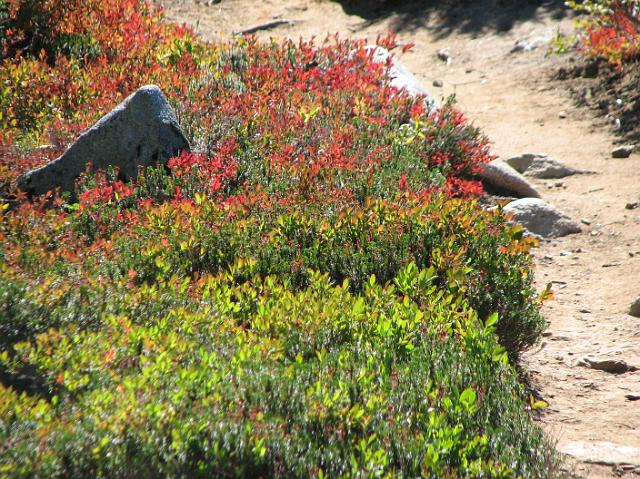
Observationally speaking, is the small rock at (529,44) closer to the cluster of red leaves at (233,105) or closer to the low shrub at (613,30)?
the low shrub at (613,30)

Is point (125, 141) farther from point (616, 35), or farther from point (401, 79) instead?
point (616, 35)

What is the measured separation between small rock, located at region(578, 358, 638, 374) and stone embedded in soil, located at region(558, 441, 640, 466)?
1012 millimetres

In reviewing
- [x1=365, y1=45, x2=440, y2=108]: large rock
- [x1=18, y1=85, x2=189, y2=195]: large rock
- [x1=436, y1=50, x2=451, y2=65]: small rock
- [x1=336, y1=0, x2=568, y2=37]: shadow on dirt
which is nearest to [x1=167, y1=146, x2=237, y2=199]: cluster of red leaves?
[x1=18, y1=85, x2=189, y2=195]: large rock

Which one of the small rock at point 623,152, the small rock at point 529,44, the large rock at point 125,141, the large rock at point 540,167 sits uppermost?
the large rock at point 125,141

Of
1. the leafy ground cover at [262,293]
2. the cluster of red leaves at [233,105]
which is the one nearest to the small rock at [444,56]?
the cluster of red leaves at [233,105]

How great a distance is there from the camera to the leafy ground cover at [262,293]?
3094 millimetres

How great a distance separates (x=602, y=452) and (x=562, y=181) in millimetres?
5233

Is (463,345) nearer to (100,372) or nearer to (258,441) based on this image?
(258,441)

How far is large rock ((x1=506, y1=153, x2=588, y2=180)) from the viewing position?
29.4 feet

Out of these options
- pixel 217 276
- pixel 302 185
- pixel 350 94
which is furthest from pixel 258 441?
pixel 350 94

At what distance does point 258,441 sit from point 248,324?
1.38 metres

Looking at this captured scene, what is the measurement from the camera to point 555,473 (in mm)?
3451

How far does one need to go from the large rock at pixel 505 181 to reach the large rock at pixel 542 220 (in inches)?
25.1

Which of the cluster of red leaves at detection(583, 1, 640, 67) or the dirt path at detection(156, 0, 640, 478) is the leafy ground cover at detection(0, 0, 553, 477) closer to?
the dirt path at detection(156, 0, 640, 478)
